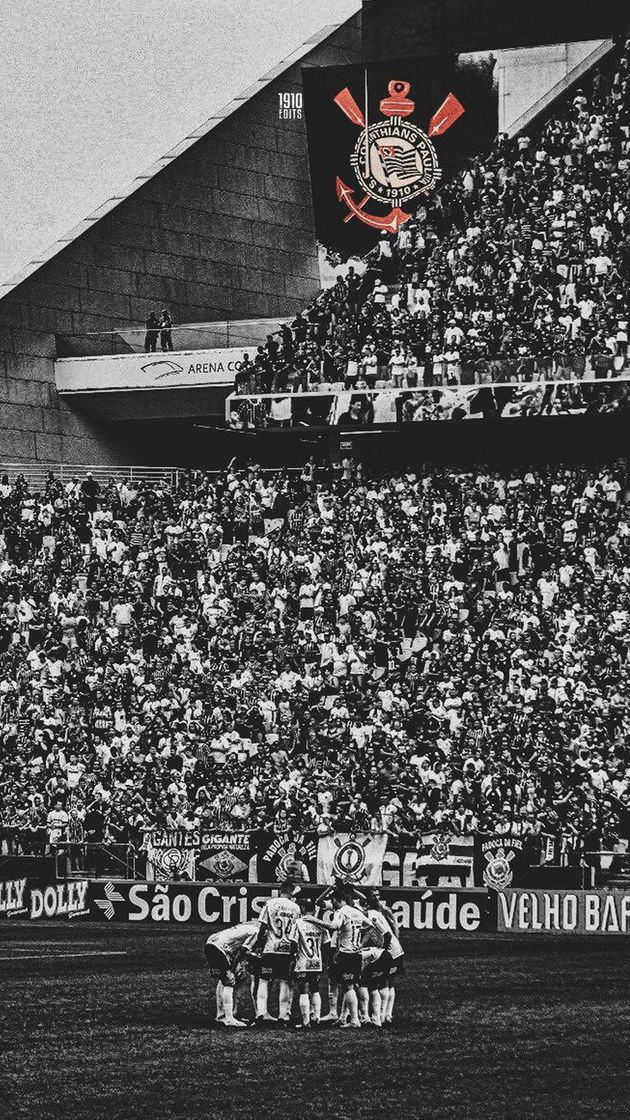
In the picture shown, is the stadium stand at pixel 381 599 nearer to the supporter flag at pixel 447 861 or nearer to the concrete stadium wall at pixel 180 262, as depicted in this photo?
the supporter flag at pixel 447 861

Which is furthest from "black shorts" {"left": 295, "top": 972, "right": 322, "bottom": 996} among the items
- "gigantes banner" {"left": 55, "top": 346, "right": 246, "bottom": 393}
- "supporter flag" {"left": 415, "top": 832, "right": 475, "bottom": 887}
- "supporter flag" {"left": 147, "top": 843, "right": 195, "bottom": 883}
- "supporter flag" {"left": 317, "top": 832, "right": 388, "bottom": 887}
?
"gigantes banner" {"left": 55, "top": 346, "right": 246, "bottom": 393}

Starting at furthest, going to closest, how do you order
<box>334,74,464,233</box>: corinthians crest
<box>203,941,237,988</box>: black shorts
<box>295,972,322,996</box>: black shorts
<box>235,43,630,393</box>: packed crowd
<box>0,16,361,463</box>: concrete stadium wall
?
<box>0,16,361,463</box>: concrete stadium wall, <box>334,74,464,233</box>: corinthians crest, <box>235,43,630,393</box>: packed crowd, <box>295,972,322,996</box>: black shorts, <box>203,941,237,988</box>: black shorts

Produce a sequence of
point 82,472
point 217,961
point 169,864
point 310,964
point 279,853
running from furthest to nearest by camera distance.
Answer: point 82,472
point 169,864
point 279,853
point 310,964
point 217,961

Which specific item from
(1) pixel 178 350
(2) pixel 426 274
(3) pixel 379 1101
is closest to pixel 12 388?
(1) pixel 178 350

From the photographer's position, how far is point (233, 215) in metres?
54.6

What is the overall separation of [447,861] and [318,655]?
7193mm

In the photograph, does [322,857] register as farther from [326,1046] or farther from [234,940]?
[326,1046]

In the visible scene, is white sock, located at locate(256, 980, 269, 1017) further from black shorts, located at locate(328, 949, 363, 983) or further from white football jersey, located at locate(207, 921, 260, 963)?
black shorts, located at locate(328, 949, 363, 983)

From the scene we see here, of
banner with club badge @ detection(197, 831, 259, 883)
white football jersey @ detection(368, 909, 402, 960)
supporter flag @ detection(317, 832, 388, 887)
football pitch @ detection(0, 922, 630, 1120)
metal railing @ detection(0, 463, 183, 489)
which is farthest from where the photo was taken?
metal railing @ detection(0, 463, 183, 489)

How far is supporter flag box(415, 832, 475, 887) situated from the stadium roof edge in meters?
25.6

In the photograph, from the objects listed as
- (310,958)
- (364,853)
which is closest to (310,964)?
(310,958)

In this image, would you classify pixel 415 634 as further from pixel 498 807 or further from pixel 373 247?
pixel 373 247

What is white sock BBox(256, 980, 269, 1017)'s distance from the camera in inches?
819

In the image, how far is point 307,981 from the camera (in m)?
20.4
